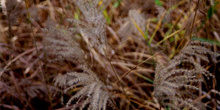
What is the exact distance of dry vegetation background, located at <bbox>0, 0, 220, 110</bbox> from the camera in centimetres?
116

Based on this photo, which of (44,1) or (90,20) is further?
(44,1)

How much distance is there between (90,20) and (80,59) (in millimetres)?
279

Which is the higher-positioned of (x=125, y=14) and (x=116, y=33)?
(x=125, y=14)

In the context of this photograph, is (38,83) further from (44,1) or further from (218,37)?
(218,37)

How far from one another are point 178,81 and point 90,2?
61 centimetres

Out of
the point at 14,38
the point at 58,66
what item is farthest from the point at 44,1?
the point at 58,66

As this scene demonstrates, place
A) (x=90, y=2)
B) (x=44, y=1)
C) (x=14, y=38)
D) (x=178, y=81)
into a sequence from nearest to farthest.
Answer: (x=90, y=2) → (x=178, y=81) → (x=14, y=38) → (x=44, y=1)

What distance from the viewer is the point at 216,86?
5.30 ft

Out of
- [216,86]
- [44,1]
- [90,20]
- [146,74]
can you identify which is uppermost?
[44,1]

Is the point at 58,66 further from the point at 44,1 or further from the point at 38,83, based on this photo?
the point at 44,1

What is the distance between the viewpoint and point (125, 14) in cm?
224

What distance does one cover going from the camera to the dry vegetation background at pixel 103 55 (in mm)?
1159

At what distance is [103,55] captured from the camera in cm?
155

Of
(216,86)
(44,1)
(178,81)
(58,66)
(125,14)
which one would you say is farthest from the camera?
(44,1)
